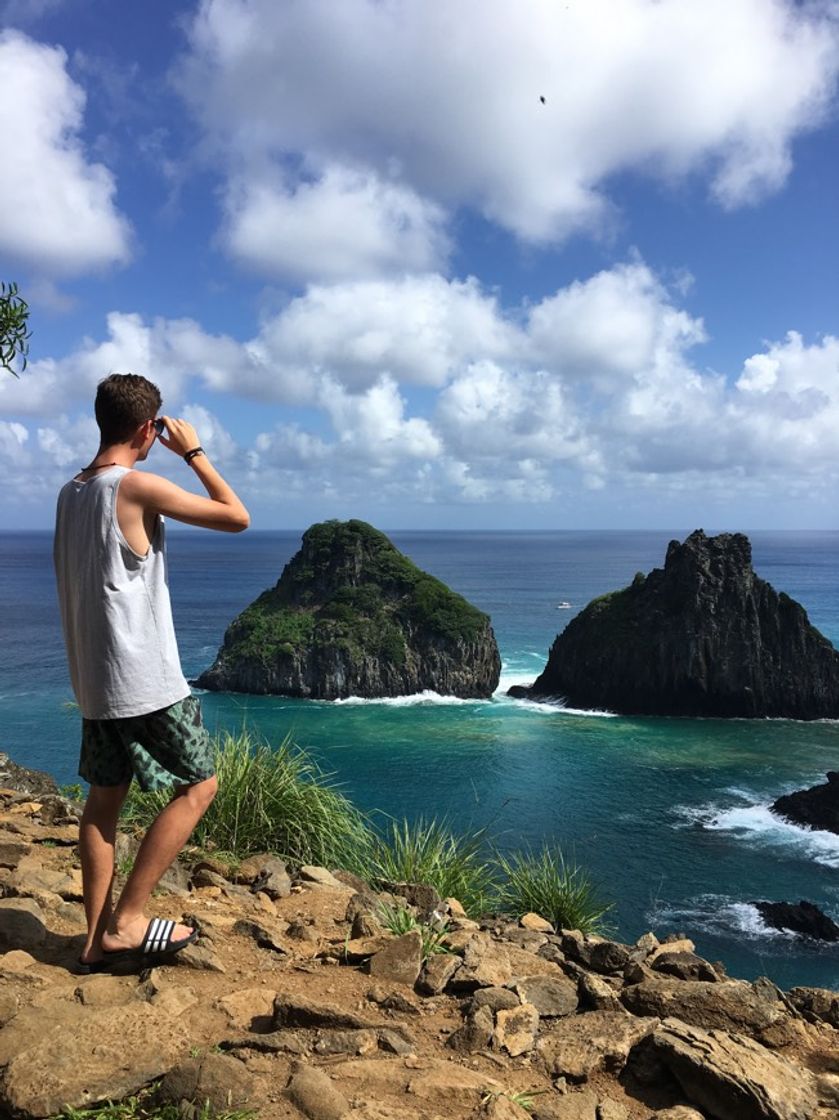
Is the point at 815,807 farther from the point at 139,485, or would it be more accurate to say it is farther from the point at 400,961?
the point at 139,485

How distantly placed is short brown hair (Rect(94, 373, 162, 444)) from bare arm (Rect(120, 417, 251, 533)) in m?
0.25

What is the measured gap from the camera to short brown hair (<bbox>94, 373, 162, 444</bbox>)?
150 inches

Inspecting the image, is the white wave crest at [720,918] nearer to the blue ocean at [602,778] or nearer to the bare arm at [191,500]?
the blue ocean at [602,778]

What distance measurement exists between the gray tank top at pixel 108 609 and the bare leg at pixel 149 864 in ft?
1.69

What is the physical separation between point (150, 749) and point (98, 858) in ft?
1.90

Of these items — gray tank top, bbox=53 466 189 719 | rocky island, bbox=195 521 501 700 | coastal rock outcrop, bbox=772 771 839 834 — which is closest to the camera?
gray tank top, bbox=53 466 189 719

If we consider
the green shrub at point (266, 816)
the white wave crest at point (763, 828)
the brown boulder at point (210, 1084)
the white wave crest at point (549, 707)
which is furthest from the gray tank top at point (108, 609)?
the white wave crest at point (549, 707)

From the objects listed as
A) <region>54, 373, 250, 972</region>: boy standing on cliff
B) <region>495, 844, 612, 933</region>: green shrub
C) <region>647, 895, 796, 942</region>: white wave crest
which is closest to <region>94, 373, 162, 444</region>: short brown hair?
<region>54, 373, 250, 972</region>: boy standing on cliff

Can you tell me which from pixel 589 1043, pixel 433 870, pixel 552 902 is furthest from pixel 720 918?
pixel 589 1043

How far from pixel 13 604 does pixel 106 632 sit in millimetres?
129969

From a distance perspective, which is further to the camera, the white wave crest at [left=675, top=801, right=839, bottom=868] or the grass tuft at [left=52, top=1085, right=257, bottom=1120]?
the white wave crest at [left=675, top=801, right=839, bottom=868]

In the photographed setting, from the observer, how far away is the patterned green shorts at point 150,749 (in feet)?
12.6

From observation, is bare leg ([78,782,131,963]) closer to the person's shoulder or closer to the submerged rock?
the person's shoulder

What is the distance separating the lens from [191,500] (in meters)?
3.70
